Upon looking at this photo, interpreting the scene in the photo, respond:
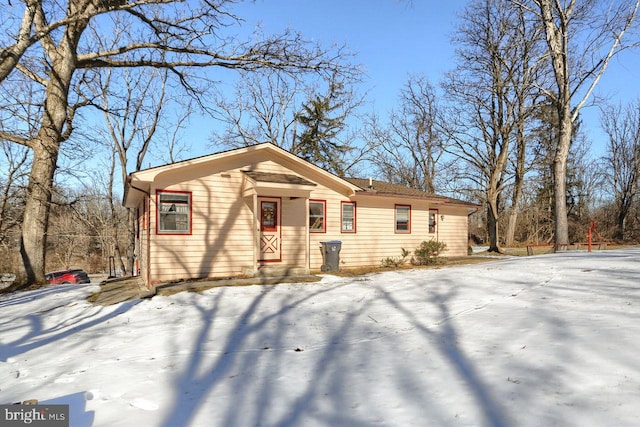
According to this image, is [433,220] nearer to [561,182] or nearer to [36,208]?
[561,182]

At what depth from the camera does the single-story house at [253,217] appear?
437 inches

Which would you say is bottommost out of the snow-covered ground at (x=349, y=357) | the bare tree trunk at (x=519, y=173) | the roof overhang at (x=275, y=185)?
the snow-covered ground at (x=349, y=357)

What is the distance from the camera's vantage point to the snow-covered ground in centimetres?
348

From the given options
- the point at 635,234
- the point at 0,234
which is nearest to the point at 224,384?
the point at 0,234

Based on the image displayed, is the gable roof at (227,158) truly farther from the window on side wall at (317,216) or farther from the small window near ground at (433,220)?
the small window near ground at (433,220)

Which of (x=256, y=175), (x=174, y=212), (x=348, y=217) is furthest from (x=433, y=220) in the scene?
(x=174, y=212)

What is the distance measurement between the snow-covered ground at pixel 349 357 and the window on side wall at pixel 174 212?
9.06ft

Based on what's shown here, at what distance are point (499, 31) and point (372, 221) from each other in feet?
52.0

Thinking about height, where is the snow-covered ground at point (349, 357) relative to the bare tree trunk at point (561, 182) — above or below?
below

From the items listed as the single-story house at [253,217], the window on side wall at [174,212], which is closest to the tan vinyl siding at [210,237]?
the single-story house at [253,217]

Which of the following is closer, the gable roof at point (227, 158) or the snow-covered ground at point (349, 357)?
the snow-covered ground at point (349, 357)

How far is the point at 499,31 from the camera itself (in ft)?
75.1

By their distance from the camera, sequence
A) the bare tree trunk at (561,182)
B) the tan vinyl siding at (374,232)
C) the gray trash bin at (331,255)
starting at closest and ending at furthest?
the gray trash bin at (331,255), the tan vinyl siding at (374,232), the bare tree trunk at (561,182)

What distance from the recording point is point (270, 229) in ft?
42.0
